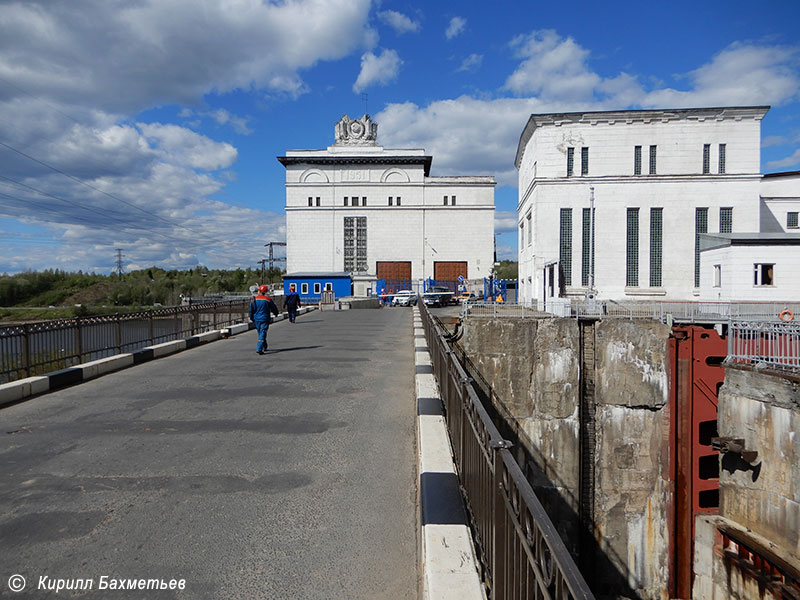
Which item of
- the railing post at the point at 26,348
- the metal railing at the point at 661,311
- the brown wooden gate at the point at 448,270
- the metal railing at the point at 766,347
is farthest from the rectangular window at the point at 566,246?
the railing post at the point at 26,348

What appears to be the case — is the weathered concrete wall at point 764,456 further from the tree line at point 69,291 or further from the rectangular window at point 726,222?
the tree line at point 69,291

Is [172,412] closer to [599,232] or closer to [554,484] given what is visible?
[554,484]

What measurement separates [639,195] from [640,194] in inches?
5.2

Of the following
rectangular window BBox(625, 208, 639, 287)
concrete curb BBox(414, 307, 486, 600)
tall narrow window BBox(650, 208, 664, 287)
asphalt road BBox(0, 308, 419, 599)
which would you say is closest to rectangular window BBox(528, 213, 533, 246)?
rectangular window BBox(625, 208, 639, 287)

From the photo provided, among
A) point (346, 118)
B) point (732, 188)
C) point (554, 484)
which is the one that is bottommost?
point (554, 484)

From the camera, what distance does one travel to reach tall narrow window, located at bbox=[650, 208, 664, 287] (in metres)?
39.4

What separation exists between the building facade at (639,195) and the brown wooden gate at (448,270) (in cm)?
2408

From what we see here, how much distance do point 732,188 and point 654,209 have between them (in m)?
5.92

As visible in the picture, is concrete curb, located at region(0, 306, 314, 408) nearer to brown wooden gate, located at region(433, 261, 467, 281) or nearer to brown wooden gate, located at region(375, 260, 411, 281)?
brown wooden gate, located at region(375, 260, 411, 281)

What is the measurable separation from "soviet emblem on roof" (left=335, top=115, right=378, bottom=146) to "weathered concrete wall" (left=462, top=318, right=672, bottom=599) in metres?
50.1

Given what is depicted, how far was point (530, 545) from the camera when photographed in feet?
6.32

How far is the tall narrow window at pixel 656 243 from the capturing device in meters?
39.4

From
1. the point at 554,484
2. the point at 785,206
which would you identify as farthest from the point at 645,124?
the point at 554,484

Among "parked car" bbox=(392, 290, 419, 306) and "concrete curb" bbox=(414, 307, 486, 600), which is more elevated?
"parked car" bbox=(392, 290, 419, 306)
